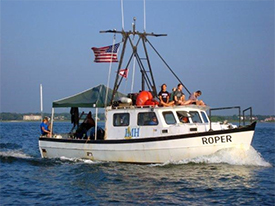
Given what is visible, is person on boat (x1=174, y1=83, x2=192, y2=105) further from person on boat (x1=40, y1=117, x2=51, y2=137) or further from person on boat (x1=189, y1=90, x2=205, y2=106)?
person on boat (x1=40, y1=117, x2=51, y2=137)

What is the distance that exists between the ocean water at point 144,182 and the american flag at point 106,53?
4.58 metres

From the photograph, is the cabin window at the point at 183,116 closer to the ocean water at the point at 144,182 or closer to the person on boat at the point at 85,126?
the ocean water at the point at 144,182

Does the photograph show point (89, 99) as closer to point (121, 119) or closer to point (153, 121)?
point (121, 119)

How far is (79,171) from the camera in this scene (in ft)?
64.6

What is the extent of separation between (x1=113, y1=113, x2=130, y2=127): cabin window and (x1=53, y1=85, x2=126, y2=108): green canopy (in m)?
0.94

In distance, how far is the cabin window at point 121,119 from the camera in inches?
824

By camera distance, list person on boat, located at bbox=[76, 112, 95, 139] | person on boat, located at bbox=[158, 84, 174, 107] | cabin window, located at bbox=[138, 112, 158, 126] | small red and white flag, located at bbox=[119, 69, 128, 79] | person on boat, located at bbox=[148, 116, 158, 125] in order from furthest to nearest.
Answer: person on boat, located at bbox=[76, 112, 95, 139] → small red and white flag, located at bbox=[119, 69, 128, 79] → person on boat, located at bbox=[158, 84, 174, 107] → cabin window, located at bbox=[138, 112, 158, 126] → person on boat, located at bbox=[148, 116, 158, 125]

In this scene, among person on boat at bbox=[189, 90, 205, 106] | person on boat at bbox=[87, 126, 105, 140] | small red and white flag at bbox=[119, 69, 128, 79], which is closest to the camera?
person on boat at bbox=[189, 90, 205, 106]

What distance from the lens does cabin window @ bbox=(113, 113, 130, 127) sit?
20.9 metres

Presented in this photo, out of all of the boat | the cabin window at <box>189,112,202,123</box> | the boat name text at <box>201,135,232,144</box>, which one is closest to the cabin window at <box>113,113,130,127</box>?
the boat

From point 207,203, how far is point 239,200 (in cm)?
103

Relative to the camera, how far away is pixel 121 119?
2109 cm

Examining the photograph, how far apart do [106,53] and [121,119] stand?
335 centimetres

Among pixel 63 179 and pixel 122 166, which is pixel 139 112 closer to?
pixel 122 166
